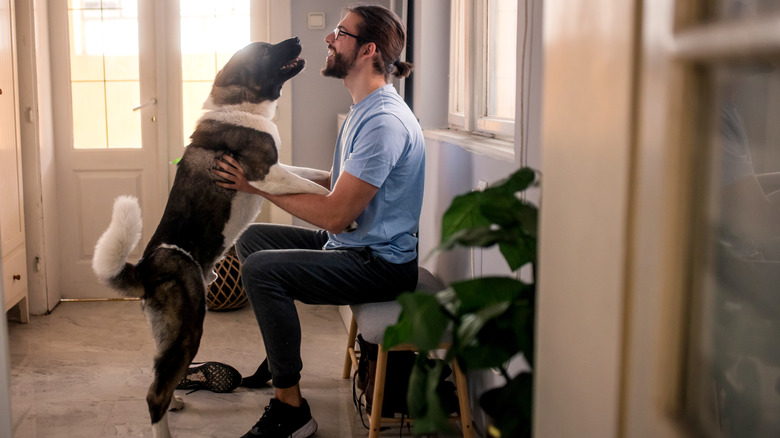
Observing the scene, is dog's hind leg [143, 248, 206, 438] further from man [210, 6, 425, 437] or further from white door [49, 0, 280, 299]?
white door [49, 0, 280, 299]

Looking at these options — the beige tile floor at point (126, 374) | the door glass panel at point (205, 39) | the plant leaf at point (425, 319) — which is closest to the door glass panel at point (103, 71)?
the door glass panel at point (205, 39)

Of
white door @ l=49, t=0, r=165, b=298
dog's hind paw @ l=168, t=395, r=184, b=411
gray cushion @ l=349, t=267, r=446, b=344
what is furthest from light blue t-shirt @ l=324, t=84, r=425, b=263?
white door @ l=49, t=0, r=165, b=298

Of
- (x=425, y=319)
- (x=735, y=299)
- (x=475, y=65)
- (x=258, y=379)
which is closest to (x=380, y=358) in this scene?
(x=258, y=379)

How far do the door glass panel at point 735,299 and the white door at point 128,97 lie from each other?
353 cm

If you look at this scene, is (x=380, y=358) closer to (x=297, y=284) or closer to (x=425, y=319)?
(x=297, y=284)

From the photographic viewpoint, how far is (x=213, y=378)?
2.62 metres

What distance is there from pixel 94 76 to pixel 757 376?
12.6ft

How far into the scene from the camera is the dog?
78.7 inches

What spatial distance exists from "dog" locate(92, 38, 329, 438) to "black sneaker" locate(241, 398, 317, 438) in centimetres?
27

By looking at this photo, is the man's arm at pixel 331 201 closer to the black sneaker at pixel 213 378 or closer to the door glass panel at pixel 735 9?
the black sneaker at pixel 213 378

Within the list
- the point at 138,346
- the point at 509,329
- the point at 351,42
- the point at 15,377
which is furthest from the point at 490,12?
the point at 15,377

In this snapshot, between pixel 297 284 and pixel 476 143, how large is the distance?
2.21 feet

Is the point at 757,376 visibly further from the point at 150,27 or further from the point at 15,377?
the point at 150,27

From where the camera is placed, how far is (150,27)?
3.81m
